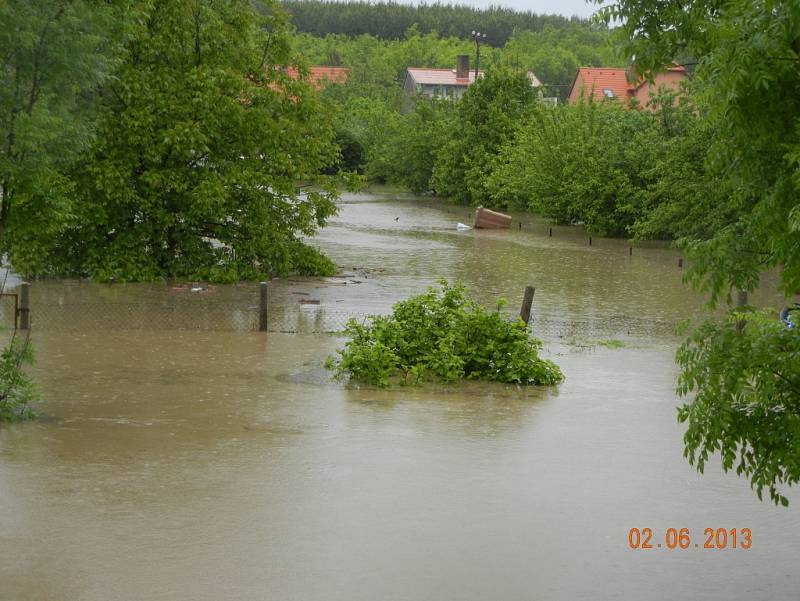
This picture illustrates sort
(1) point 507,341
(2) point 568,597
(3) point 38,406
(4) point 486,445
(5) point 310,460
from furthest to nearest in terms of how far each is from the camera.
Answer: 1. (1) point 507,341
2. (3) point 38,406
3. (4) point 486,445
4. (5) point 310,460
5. (2) point 568,597

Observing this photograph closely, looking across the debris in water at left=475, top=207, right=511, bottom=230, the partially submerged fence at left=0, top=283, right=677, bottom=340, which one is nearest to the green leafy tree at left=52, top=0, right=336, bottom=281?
the partially submerged fence at left=0, top=283, right=677, bottom=340

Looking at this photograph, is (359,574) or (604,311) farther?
(604,311)

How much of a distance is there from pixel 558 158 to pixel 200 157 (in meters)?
21.3

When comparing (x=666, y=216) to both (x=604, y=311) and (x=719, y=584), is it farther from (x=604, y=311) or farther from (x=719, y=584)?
(x=719, y=584)

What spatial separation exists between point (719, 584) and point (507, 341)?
7947mm

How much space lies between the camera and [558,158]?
44219mm

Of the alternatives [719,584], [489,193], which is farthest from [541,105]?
[719,584]

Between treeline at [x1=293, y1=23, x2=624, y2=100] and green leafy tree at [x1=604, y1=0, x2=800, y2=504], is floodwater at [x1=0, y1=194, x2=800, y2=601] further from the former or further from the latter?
treeline at [x1=293, y1=23, x2=624, y2=100]

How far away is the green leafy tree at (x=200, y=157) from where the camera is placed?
2481 centimetres

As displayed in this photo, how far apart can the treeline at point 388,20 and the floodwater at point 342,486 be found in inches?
5817

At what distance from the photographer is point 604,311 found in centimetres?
2391

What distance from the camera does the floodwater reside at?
8328 millimetres
